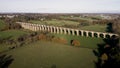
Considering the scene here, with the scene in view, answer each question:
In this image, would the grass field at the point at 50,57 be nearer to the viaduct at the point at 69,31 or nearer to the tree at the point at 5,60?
the tree at the point at 5,60

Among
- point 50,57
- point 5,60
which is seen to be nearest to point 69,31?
point 50,57

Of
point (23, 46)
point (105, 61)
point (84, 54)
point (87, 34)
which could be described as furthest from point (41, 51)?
point (87, 34)

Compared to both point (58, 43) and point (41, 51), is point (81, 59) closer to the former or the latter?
point (41, 51)

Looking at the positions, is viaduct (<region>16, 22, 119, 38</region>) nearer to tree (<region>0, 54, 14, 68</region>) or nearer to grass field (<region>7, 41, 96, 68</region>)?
grass field (<region>7, 41, 96, 68</region>)

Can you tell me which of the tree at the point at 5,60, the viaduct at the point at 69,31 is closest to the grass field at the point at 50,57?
the tree at the point at 5,60

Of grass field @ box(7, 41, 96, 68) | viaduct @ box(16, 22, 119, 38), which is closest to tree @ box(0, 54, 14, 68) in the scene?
grass field @ box(7, 41, 96, 68)

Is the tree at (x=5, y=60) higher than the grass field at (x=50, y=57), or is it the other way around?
the grass field at (x=50, y=57)

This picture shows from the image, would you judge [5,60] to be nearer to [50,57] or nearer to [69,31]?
[50,57]

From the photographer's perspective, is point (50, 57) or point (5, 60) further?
point (50, 57)
